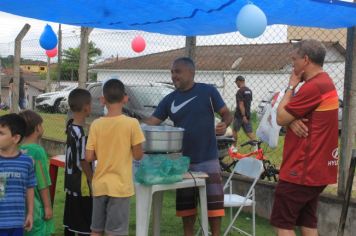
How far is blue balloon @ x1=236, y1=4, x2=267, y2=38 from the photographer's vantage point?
362 centimetres

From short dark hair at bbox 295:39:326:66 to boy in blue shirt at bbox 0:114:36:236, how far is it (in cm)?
201

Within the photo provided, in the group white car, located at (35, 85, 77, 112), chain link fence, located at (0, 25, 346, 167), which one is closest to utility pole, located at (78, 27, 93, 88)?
chain link fence, located at (0, 25, 346, 167)

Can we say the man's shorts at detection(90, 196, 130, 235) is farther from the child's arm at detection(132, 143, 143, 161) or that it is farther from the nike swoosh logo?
the nike swoosh logo

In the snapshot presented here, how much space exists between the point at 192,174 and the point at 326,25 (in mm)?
2107

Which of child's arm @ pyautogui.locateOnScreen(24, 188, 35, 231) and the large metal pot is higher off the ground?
the large metal pot

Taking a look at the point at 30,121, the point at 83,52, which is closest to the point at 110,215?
the point at 30,121

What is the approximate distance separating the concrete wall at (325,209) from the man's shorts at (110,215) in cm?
241

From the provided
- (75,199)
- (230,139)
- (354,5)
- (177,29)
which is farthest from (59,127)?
(354,5)

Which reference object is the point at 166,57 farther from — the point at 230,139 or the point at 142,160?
the point at 142,160

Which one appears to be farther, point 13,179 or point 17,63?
point 17,63

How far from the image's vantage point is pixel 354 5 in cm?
406

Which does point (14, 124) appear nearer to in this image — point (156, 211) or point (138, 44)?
point (156, 211)

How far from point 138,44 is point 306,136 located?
6.04 metres

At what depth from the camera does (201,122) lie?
450 cm
